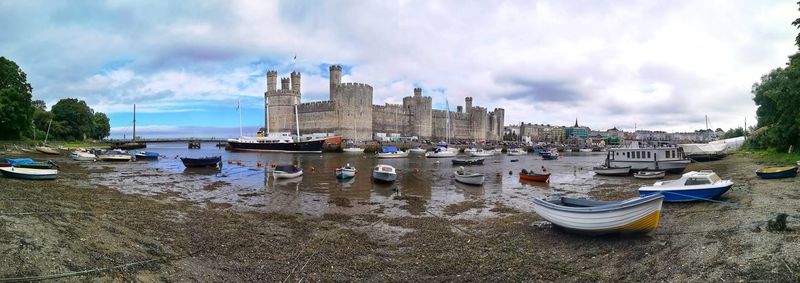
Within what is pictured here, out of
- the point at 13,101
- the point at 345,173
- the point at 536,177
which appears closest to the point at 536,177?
the point at 536,177

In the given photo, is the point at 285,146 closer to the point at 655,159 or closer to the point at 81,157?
the point at 81,157

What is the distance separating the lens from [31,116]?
45219mm

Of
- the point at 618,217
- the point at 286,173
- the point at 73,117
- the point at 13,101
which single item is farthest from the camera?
the point at 73,117

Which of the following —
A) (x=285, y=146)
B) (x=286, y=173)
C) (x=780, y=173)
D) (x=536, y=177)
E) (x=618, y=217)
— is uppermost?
(x=285, y=146)

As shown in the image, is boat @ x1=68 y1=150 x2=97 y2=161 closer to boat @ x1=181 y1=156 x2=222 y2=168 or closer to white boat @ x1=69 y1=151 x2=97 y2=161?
white boat @ x1=69 y1=151 x2=97 y2=161

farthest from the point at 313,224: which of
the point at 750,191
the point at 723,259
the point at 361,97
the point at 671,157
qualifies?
the point at 361,97

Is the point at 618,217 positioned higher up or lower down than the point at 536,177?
higher up

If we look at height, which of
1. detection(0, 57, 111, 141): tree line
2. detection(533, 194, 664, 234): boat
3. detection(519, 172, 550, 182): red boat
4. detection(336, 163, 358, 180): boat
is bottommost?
detection(519, 172, 550, 182): red boat

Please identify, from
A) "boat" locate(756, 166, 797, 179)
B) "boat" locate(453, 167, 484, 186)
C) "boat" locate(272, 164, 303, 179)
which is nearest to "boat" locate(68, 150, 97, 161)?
"boat" locate(272, 164, 303, 179)

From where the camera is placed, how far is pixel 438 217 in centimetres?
1201

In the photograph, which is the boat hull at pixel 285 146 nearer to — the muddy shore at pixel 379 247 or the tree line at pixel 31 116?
the tree line at pixel 31 116

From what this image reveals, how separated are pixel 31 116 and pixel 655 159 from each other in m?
60.0

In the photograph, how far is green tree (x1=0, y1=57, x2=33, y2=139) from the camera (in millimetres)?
37938

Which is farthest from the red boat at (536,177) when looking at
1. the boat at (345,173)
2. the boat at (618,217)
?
the boat at (618,217)
